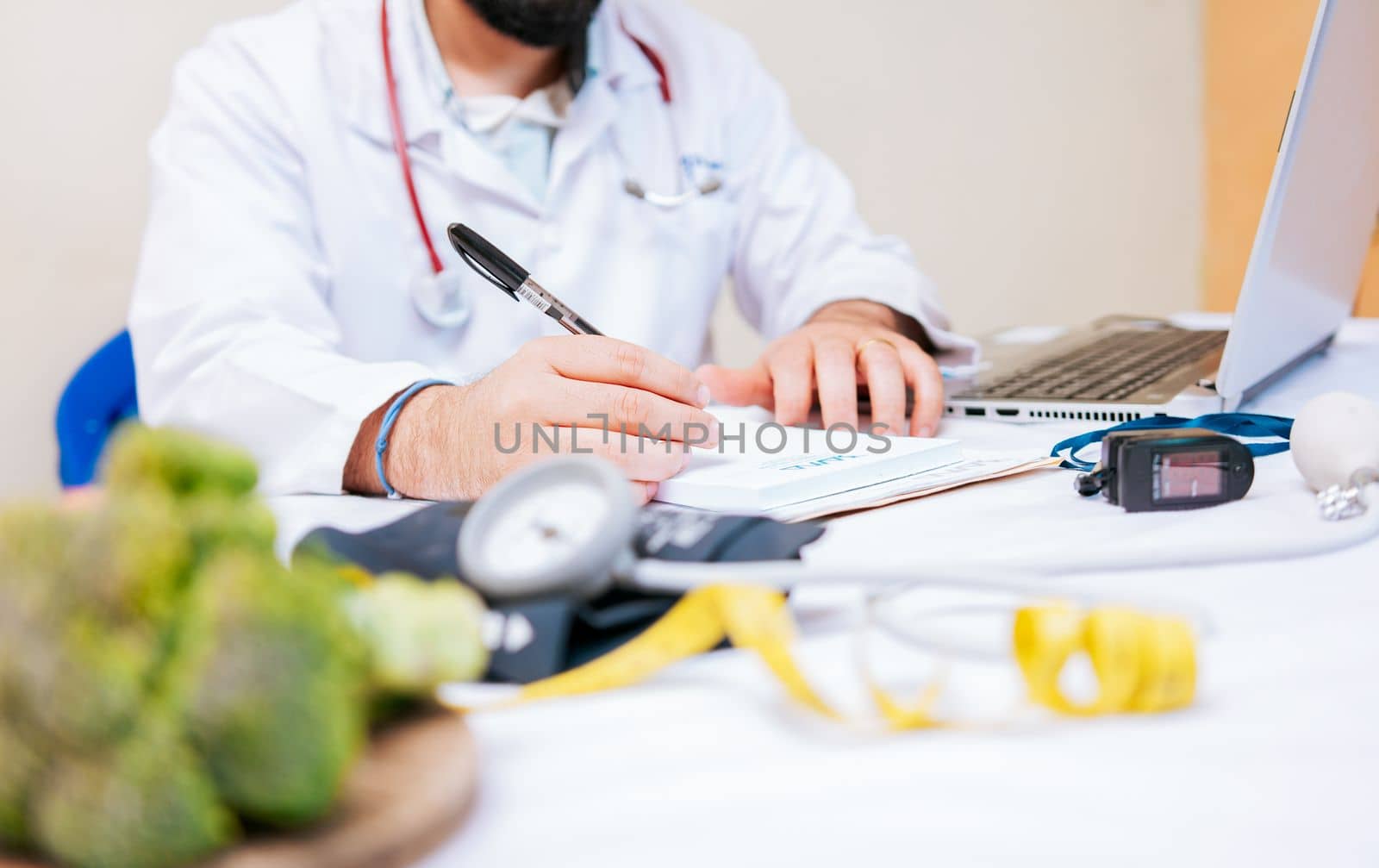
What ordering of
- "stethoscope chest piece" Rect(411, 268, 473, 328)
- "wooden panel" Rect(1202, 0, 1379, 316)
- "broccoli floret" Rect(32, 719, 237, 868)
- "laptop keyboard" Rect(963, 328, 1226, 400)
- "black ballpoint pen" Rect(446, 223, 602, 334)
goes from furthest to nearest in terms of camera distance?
"wooden panel" Rect(1202, 0, 1379, 316), "stethoscope chest piece" Rect(411, 268, 473, 328), "laptop keyboard" Rect(963, 328, 1226, 400), "black ballpoint pen" Rect(446, 223, 602, 334), "broccoli floret" Rect(32, 719, 237, 868)

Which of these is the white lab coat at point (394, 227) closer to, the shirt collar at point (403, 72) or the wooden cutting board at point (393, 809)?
the shirt collar at point (403, 72)

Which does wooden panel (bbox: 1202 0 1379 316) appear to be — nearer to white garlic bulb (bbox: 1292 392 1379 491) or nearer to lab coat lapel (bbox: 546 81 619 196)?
→ lab coat lapel (bbox: 546 81 619 196)

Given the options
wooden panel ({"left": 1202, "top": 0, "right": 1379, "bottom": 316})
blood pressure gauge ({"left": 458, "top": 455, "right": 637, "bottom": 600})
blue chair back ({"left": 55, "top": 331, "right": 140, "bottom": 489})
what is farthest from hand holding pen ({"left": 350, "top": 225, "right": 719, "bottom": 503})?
wooden panel ({"left": 1202, "top": 0, "right": 1379, "bottom": 316})

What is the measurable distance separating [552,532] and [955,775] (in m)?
0.19

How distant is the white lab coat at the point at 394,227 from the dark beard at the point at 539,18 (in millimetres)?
70

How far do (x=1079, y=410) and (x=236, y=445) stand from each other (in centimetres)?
78

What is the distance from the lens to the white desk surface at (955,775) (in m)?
0.29

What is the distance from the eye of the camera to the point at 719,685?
16.0 inches

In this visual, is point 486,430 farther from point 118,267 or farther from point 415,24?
point 118,267

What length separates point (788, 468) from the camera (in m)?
0.69

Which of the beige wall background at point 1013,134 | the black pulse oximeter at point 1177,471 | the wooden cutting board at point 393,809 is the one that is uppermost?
the beige wall background at point 1013,134

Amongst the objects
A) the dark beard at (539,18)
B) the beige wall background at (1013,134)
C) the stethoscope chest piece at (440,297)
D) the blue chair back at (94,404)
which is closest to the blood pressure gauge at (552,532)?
the stethoscope chest piece at (440,297)

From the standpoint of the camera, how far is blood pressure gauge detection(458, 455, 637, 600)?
41 centimetres

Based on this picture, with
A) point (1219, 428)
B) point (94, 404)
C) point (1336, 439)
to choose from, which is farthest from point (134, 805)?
point (94, 404)
